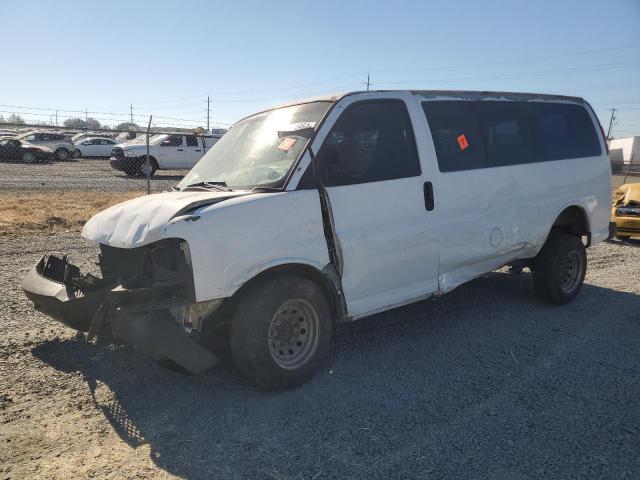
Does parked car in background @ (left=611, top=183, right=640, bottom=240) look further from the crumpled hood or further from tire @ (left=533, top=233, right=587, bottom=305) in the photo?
the crumpled hood

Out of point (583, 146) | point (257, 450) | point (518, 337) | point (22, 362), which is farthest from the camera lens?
point (583, 146)

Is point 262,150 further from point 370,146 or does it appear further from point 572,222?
point 572,222

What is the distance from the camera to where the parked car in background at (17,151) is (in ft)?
83.6

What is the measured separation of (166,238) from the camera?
3.12m

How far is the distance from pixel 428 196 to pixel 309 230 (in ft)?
4.01

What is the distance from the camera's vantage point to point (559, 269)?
5.48 meters

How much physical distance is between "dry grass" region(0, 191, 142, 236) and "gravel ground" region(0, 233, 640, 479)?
4.39m

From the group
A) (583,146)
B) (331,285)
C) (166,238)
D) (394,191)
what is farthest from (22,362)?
(583,146)

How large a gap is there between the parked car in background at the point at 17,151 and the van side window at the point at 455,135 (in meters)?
27.0

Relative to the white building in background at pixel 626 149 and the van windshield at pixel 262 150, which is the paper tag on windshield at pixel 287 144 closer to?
the van windshield at pixel 262 150

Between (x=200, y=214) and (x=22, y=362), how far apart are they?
208 centimetres

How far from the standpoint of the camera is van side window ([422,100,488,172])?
437cm

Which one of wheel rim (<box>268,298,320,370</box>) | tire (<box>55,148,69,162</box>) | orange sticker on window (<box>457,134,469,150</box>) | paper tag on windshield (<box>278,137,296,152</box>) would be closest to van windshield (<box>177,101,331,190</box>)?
paper tag on windshield (<box>278,137,296,152</box>)

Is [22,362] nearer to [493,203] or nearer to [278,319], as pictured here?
[278,319]
